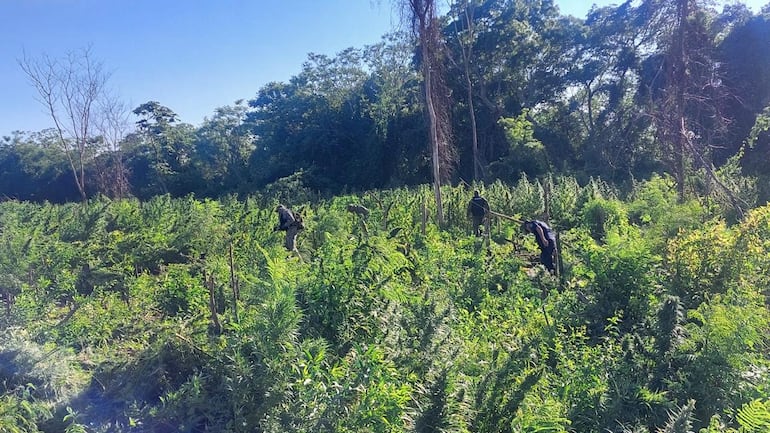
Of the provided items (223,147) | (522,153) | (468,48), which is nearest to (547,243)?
(522,153)

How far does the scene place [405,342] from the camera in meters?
3.88

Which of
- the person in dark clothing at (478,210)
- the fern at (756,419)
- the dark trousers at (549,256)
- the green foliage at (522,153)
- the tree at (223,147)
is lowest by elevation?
the fern at (756,419)

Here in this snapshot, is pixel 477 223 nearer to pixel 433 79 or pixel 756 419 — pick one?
pixel 433 79

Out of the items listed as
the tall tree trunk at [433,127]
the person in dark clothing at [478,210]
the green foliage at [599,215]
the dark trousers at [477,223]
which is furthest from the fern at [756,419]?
the tall tree trunk at [433,127]

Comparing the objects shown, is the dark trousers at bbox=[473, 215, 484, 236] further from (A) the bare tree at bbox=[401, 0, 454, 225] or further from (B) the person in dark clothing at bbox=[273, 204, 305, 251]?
(B) the person in dark clothing at bbox=[273, 204, 305, 251]

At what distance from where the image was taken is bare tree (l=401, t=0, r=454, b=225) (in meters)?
9.68

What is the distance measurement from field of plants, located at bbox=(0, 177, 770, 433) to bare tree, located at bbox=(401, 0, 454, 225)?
3665 mm

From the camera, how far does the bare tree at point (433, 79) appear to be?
9680mm

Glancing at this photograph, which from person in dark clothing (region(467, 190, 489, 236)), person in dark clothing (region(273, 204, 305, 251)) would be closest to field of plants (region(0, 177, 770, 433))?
person in dark clothing (region(273, 204, 305, 251))

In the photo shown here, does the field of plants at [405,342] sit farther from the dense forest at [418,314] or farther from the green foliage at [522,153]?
the green foliage at [522,153]

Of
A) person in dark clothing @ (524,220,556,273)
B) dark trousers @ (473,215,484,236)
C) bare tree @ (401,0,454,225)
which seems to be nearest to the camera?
person in dark clothing @ (524,220,556,273)

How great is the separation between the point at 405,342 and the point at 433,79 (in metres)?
8.33

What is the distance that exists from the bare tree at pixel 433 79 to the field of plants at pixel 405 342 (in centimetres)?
366

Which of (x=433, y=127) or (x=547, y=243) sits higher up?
(x=433, y=127)
